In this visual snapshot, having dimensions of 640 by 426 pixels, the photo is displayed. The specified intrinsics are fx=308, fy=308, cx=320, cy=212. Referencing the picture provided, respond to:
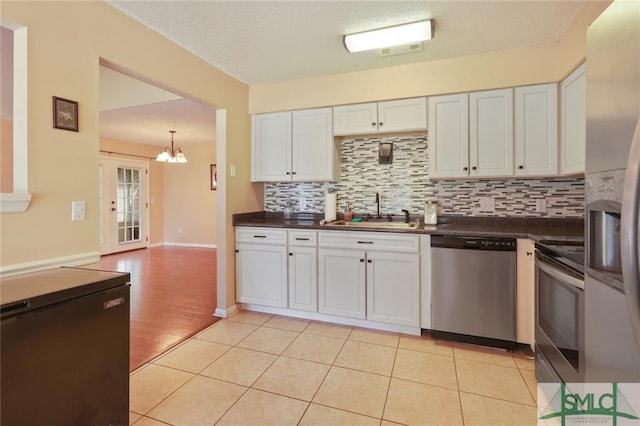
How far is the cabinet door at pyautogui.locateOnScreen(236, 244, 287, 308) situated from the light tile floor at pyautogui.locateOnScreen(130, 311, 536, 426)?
1.39 ft

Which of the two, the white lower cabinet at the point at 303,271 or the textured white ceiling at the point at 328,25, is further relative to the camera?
the white lower cabinet at the point at 303,271

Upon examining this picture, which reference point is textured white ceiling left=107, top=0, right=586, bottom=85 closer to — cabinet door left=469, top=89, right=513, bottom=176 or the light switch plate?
cabinet door left=469, top=89, right=513, bottom=176

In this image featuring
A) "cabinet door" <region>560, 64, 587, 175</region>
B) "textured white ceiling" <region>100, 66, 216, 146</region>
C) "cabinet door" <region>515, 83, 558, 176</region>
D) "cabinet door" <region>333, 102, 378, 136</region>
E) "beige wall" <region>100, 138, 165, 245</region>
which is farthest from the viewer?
"beige wall" <region>100, 138, 165, 245</region>

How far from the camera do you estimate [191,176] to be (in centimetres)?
689

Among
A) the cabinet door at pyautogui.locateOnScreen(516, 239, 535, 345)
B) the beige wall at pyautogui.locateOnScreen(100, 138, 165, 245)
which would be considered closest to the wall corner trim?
the cabinet door at pyautogui.locateOnScreen(516, 239, 535, 345)

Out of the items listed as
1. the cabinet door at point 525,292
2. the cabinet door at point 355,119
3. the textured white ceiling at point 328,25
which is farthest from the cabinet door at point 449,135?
the cabinet door at point 525,292

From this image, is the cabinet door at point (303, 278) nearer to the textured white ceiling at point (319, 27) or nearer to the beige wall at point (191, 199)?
the textured white ceiling at point (319, 27)

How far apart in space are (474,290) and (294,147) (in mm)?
2075

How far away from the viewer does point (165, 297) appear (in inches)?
139

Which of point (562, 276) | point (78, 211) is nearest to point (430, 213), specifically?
point (562, 276)

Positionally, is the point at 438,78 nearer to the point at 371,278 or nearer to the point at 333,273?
the point at 371,278

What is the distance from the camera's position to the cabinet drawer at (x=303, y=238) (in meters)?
2.78

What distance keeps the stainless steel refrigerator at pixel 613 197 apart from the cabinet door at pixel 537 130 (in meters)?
1.54

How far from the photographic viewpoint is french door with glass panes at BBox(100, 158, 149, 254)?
5910 millimetres
